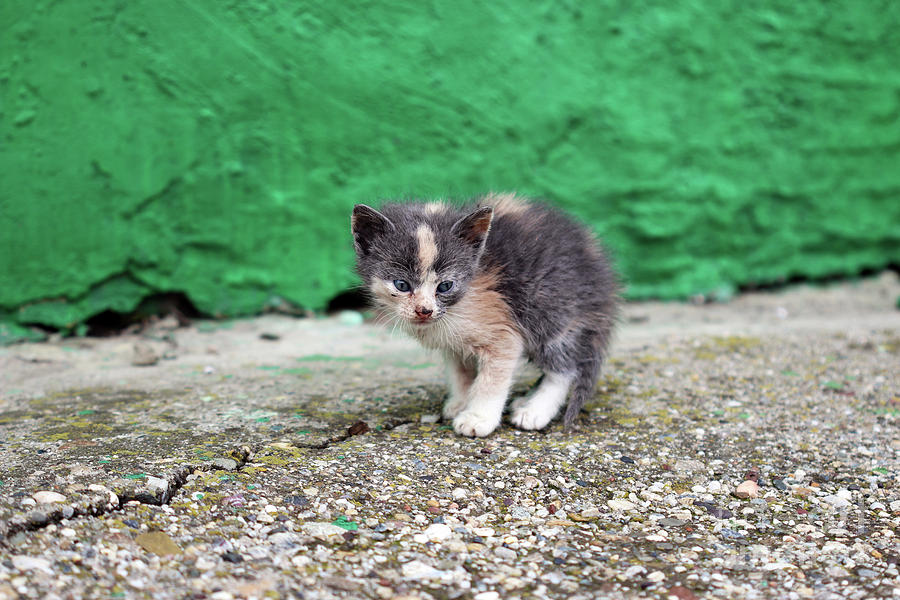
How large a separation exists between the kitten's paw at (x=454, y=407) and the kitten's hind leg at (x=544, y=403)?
217 mm

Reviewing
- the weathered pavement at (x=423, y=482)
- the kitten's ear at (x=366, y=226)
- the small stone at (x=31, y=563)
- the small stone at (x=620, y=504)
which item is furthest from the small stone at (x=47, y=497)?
the small stone at (x=620, y=504)

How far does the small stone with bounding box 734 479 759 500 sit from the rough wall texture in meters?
2.37

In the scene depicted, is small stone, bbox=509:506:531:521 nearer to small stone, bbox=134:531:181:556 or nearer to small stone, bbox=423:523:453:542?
small stone, bbox=423:523:453:542

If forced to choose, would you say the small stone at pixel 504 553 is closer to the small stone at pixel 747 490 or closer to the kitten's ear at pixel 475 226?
the small stone at pixel 747 490

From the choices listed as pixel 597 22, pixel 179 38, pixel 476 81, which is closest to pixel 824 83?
pixel 597 22

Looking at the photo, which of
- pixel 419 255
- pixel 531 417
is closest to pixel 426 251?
pixel 419 255

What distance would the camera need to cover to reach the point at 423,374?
4406 mm

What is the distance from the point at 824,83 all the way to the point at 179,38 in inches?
178

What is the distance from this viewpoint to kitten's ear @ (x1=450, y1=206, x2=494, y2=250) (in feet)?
10.7

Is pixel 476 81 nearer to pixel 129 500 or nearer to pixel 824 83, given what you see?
pixel 824 83

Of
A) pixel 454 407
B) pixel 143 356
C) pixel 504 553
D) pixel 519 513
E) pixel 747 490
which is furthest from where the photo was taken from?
pixel 143 356

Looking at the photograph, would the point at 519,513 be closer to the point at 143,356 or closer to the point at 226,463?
the point at 226,463

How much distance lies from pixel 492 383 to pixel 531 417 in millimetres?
233

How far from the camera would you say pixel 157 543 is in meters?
2.36
